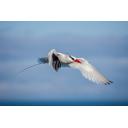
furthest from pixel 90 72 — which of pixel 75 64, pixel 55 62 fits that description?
pixel 55 62

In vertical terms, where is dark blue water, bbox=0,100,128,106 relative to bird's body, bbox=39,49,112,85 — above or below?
→ below

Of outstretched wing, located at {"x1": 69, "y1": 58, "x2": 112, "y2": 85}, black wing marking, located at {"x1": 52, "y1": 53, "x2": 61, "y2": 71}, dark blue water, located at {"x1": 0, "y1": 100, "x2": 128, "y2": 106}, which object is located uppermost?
black wing marking, located at {"x1": 52, "y1": 53, "x2": 61, "y2": 71}

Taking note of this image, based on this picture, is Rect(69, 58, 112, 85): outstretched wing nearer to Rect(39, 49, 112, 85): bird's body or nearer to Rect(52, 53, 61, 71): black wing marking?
Rect(39, 49, 112, 85): bird's body

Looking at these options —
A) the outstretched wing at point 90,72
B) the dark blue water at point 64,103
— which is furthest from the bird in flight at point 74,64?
the dark blue water at point 64,103

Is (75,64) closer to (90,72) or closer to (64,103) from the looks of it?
(90,72)

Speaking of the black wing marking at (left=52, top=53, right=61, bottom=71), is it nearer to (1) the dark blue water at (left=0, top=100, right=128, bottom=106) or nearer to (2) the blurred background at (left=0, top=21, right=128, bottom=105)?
(2) the blurred background at (left=0, top=21, right=128, bottom=105)

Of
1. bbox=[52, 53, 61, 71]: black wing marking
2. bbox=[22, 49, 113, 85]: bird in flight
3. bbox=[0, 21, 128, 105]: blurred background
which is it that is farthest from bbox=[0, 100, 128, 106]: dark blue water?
bbox=[52, 53, 61, 71]: black wing marking
